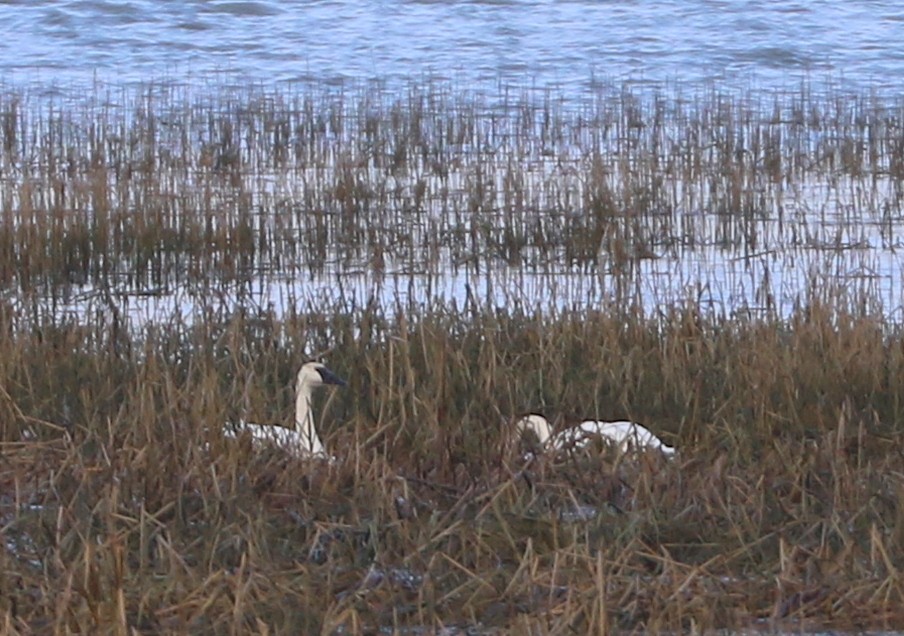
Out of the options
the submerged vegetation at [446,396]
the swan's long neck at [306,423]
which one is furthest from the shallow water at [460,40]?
the swan's long neck at [306,423]

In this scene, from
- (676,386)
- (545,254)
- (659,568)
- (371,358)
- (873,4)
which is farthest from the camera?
(873,4)

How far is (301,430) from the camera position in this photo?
482cm

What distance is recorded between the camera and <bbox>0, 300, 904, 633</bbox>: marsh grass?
3.76 metres

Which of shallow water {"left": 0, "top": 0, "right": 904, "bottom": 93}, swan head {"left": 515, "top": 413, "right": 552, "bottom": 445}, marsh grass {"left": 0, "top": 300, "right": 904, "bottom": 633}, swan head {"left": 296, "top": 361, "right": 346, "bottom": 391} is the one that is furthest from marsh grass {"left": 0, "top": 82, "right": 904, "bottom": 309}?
shallow water {"left": 0, "top": 0, "right": 904, "bottom": 93}

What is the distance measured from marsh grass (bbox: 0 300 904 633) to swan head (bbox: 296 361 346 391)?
15 cm

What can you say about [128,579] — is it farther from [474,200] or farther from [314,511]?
[474,200]

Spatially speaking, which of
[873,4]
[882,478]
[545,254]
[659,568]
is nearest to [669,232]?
[545,254]

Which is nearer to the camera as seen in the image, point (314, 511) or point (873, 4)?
point (314, 511)

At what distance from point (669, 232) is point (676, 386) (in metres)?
3.83

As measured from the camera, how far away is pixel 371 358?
19.8 feet

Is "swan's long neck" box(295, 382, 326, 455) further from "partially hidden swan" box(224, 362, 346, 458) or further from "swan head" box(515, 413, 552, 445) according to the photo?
"swan head" box(515, 413, 552, 445)

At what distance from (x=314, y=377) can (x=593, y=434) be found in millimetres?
979

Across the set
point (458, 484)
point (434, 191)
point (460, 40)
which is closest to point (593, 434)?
point (458, 484)

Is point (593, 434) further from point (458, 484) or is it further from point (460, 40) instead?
point (460, 40)
